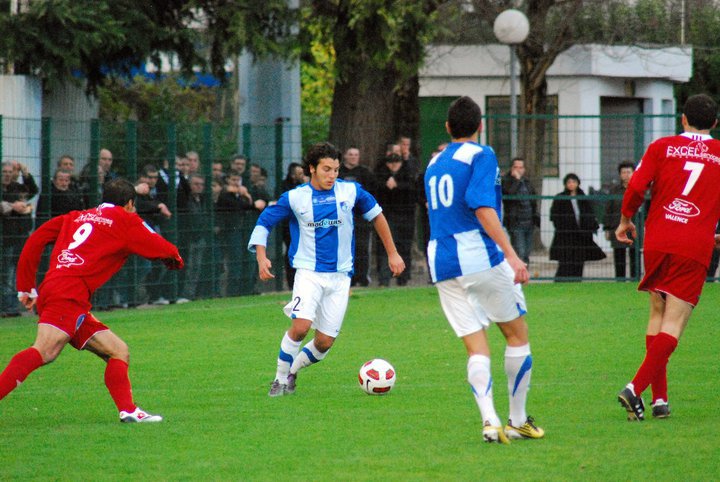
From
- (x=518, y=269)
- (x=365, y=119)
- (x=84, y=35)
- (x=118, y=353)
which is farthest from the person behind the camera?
(x=365, y=119)

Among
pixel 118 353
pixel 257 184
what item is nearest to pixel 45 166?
pixel 257 184

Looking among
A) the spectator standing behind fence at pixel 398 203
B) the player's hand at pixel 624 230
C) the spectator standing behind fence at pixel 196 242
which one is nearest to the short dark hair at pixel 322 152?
the player's hand at pixel 624 230

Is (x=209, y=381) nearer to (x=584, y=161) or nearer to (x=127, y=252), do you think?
(x=127, y=252)

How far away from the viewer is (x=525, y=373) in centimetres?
719

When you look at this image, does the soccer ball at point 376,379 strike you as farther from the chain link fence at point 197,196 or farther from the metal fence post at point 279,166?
the metal fence post at point 279,166

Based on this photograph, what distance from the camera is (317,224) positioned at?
962cm

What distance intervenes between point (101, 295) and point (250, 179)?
331 cm

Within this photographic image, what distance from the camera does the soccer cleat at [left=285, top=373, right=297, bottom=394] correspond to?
950 centimetres

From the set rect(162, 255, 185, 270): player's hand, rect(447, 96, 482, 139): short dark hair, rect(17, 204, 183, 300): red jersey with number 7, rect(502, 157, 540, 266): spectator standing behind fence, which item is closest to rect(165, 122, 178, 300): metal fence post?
rect(502, 157, 540, 266): spectator standing behind fence

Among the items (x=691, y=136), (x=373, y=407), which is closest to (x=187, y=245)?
(x=373, y=407)

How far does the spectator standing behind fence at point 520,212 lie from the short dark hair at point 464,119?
1235 cm

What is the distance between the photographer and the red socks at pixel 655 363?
7750 millimetres

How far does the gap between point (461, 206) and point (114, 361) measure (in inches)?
100

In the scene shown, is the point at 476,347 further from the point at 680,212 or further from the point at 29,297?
the point at 29,297
